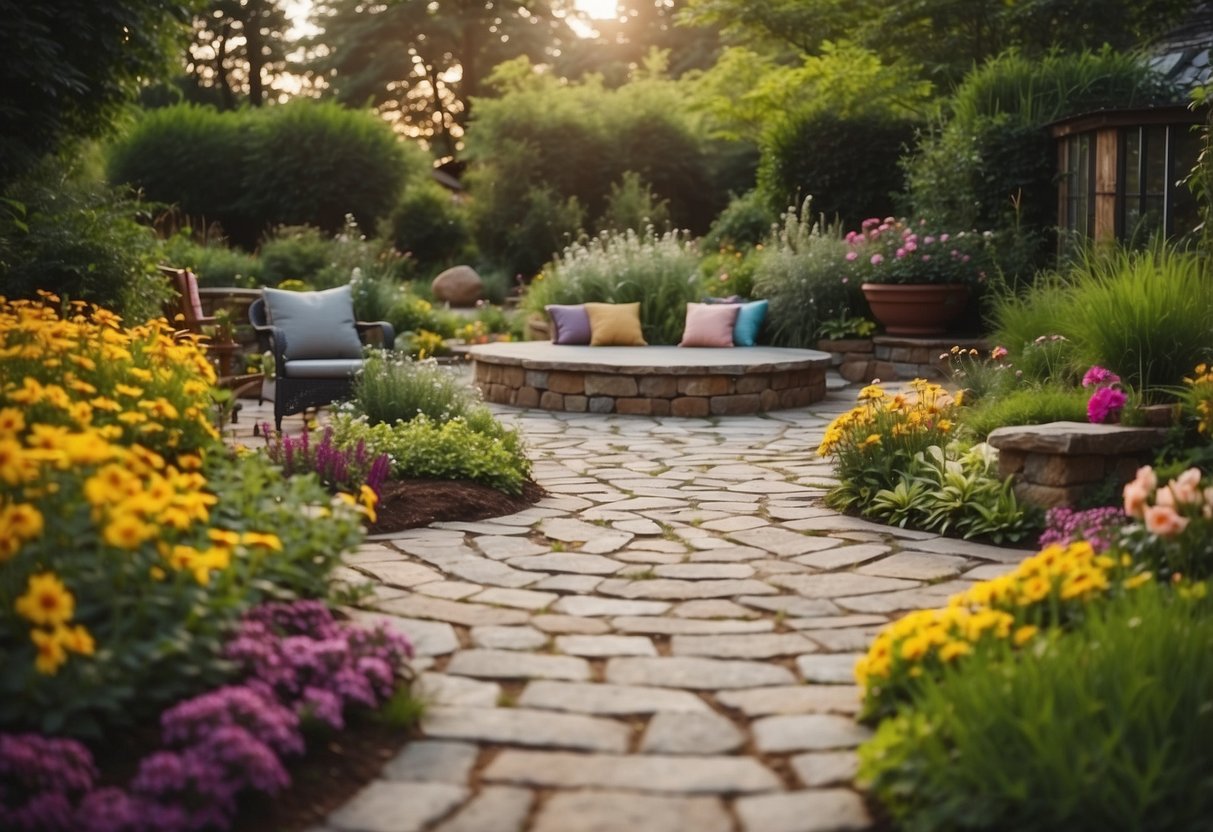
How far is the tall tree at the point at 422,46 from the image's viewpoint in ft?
98.2

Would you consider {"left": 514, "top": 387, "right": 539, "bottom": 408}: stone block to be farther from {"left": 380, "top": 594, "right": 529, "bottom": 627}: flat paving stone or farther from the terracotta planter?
{"left": 380, "top": 594, "right": 529, "bottom": 627}: flat paving stone

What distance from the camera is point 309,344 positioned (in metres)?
8.29

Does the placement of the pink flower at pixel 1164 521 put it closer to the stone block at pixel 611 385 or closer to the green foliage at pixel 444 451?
the green foliage at pixel 444 451

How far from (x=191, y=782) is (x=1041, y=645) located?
1947 mm

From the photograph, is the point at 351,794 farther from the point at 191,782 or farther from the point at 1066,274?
the point at 1066,274

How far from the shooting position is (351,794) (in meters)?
2.76

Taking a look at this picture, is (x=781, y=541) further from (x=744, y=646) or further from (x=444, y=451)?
(x=444, y=451)

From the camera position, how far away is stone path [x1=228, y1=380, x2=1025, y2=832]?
271 centimetres

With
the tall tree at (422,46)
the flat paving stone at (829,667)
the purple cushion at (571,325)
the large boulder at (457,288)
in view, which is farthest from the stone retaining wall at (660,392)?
the tall tree at (422,46)

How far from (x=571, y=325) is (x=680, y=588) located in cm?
645

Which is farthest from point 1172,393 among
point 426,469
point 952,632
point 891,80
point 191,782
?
point 891,80

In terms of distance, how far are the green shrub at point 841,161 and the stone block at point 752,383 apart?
17.6ft

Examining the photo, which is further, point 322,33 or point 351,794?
point 322,33

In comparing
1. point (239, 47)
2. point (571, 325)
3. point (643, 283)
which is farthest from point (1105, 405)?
point (239, 47)
